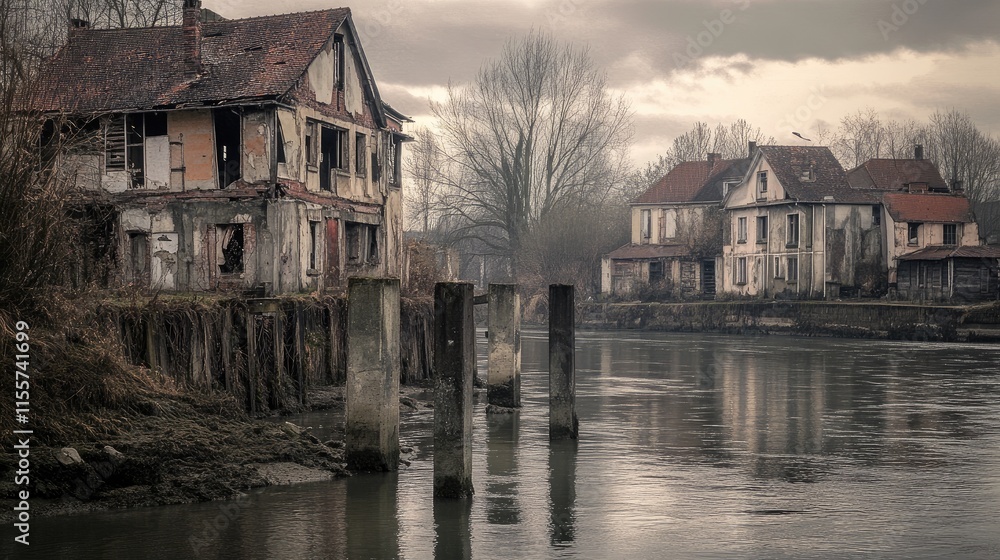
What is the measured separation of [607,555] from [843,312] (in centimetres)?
4768

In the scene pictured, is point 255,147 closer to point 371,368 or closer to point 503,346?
point 503,346

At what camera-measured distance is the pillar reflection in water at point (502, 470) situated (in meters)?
12.4

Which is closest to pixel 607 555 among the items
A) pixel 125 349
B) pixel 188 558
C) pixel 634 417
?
pixel 188 558

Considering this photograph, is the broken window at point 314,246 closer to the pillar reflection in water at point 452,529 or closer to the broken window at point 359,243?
the broken window at point 359,243

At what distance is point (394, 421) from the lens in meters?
13.9

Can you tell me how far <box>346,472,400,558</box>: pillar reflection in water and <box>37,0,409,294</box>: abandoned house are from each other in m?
15.0

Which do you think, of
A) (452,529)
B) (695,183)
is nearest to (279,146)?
(452,529)

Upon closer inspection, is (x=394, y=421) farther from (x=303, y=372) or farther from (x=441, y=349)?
(x=303, y=372)

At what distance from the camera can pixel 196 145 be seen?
96.3ft

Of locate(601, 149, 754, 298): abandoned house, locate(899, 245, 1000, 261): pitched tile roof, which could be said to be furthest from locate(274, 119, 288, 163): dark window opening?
locate(601, 149, 754, 298): abandoned house

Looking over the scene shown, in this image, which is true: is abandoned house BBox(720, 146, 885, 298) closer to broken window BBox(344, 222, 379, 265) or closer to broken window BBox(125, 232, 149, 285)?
broken window BBox(344, 222, 379, 265)

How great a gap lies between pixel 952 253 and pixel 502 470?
4730 centimetres

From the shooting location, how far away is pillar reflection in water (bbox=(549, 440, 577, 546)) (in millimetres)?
11622

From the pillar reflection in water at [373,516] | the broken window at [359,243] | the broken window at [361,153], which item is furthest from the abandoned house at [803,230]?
the pillar reflection in water at [373,516]
